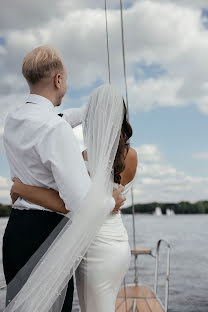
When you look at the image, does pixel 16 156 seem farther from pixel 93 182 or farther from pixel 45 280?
pixel 45 280

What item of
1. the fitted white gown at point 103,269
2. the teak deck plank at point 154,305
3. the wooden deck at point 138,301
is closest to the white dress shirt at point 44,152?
→ the fitted white gown at point 103,269

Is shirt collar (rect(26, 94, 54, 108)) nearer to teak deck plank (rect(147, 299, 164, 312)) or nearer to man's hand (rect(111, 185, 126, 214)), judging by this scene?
man's hand (rect(111, 185, 126, 214))

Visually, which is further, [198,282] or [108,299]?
[198,282]

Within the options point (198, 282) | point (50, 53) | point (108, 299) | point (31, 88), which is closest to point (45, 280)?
point (108, 299)

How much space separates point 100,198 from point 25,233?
285 millimetres

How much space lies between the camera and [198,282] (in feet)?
59.1

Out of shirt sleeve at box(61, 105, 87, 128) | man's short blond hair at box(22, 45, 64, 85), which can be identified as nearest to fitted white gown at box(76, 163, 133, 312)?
shirt sleeve at box(61, 105, 87, 128)

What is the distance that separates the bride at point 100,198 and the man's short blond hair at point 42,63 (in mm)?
256

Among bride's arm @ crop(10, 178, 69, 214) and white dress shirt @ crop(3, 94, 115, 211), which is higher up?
white dress shirt @ crop(3, 94, 115, 211)

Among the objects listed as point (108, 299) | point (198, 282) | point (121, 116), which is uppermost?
point (121, 116)

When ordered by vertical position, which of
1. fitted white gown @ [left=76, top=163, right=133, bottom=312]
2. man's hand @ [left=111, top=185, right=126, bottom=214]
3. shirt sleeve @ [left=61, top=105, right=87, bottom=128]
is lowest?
fitted white gown @ [left=76, top=163, right=133, bottom=312]

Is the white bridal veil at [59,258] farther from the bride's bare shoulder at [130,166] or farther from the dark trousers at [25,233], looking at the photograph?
the bride's bare shoulder at [130,166]

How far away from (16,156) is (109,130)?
37 cm

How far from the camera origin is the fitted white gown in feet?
5.37
